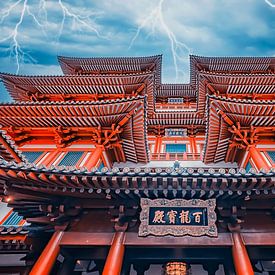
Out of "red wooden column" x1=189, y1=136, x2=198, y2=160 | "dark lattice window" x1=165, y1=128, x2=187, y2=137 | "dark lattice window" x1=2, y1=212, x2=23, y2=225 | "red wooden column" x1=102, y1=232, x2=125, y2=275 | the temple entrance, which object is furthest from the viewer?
"dark lattice window" x1=165, y1=128, x2=187, y2=137

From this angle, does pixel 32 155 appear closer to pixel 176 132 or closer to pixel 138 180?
pixel 138 180

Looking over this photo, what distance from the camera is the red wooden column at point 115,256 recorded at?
206 inches

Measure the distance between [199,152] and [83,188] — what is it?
10.3 meters

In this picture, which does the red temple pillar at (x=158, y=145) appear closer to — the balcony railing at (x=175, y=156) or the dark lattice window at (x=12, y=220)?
the balcony railing at (x=175, y=156)

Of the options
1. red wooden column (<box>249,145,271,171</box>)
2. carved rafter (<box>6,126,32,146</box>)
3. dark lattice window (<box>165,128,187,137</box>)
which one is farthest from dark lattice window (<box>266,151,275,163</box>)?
carved rafter (<box>6,126,32,146</box>)

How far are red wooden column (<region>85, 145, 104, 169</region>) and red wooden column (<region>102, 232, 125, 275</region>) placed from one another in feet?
16.1

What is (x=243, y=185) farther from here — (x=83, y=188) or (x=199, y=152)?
(x=199, y=152)

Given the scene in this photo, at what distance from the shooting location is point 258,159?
999 centimetres

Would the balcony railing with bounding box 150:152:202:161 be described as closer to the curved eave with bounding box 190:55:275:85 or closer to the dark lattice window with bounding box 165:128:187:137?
the dark lattice window with bounding box 165:128:187:137

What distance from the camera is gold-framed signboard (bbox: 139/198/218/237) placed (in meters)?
5.74

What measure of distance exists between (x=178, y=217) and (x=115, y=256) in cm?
172

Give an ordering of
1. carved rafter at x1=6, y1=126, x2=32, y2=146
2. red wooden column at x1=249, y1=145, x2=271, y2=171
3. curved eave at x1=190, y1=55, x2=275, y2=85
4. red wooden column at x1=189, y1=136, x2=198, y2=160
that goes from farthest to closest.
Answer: curved eave at x1=190, y1=55, x2=275, y2=85 < red wooden column at x1=189, y1=136, x2=198, y2=160 < carved rafter at x1=6, y1=126, x2=32, y2=146 < red wooden column at x1=249, y1=145, x2=271, y2=171

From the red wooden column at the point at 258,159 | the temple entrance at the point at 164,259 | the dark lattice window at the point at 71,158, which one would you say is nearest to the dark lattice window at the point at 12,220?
the dark lattice window at the point at 71,158

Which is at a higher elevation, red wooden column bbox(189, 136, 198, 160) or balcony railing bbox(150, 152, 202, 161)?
red wooden column bbox(189, 136, 198, 160)
